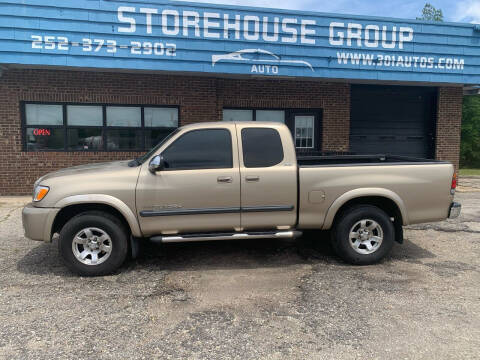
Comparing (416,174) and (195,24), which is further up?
(195,24)

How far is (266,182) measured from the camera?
14.9ft

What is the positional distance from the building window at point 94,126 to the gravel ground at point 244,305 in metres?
4.82

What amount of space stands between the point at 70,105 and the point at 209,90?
12.2 ft

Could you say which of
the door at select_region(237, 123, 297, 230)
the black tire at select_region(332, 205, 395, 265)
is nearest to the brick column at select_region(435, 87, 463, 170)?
the black tire at select_region(332, 205, 395, 265)

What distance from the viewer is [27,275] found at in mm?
4484

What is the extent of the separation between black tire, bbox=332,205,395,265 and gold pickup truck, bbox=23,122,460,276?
0.01m

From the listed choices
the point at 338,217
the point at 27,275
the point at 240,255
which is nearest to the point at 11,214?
the point at 27,275

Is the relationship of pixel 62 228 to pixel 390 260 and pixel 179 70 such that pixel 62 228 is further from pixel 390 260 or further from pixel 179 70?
pixel 179 70

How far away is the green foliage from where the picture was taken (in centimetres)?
2708

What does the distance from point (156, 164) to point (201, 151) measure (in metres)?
0.60

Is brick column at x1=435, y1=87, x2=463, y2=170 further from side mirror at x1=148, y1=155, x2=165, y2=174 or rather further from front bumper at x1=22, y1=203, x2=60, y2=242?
front bumper at x1=22, y1=203, x2=60, y2=242

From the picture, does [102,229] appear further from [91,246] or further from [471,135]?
[471,135]

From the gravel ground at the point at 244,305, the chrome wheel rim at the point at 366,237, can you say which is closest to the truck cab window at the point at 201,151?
the gravel ground at the point at 244,305

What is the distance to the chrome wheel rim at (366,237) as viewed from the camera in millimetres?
4785
